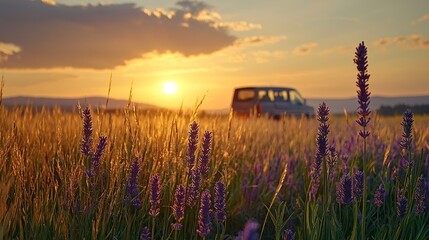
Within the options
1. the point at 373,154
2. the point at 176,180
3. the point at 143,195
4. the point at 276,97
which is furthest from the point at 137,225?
the point at 276,97

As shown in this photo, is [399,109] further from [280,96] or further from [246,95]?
[246,95]

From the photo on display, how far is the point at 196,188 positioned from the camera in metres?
2.68

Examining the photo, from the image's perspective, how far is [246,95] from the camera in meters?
19.1

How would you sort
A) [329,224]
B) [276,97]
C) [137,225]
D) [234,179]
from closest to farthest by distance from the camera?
1. [329,224]
2. [137,225]
3. [234,179]
4. [276,97]

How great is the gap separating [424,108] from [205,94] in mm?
31896

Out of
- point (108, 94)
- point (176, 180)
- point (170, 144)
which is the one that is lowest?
point (176, 180)

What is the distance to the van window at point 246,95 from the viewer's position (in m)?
18.8

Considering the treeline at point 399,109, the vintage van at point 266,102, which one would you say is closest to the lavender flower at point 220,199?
the vintage van at point 266,102

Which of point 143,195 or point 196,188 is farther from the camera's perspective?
point 143,195

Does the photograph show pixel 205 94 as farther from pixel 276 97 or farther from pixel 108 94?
pixel 276 97

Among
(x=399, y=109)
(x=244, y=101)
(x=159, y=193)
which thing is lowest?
(x=159, y=193)

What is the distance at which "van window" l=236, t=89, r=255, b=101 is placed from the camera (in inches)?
742

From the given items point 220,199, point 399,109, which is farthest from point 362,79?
point 399,109

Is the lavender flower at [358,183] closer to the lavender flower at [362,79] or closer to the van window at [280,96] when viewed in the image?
the lavender flower at [362,79]
